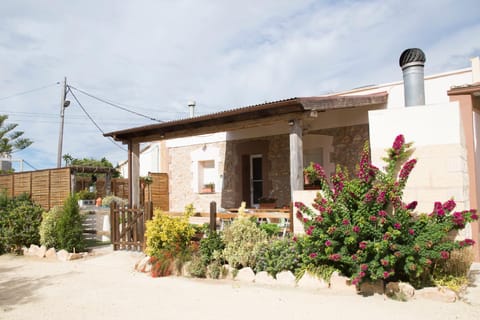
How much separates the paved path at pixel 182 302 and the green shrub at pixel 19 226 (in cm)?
300

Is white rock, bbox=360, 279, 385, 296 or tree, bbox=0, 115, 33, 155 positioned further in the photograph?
tree, bbox=0, 115, 33, 155

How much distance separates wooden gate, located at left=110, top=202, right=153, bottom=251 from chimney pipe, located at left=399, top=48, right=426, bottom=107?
19.6 ft

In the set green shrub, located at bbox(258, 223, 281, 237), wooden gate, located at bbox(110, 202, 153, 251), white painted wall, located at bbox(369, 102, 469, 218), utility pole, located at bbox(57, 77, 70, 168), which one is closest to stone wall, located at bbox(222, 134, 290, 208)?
green shrub, located at bbox(258, 223, 281, 237)

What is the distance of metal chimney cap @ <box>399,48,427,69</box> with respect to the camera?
7.32 meters

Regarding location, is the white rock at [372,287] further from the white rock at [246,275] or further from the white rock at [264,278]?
the white rock at [246,275]

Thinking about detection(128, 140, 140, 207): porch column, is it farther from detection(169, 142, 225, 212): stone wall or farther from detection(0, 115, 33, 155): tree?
detection(0, 115, 33, 155): tree

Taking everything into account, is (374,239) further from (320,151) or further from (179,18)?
(179,18)

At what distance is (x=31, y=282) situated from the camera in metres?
7.24

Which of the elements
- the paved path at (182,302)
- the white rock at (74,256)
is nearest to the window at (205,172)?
the white rock at (74,256)

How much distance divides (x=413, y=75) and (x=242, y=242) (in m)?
4.26

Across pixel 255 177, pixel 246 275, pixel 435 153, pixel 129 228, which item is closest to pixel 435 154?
pixel 435 153

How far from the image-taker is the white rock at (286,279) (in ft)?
19.5

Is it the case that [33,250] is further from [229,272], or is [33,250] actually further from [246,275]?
[246,275]

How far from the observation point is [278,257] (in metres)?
6.21
